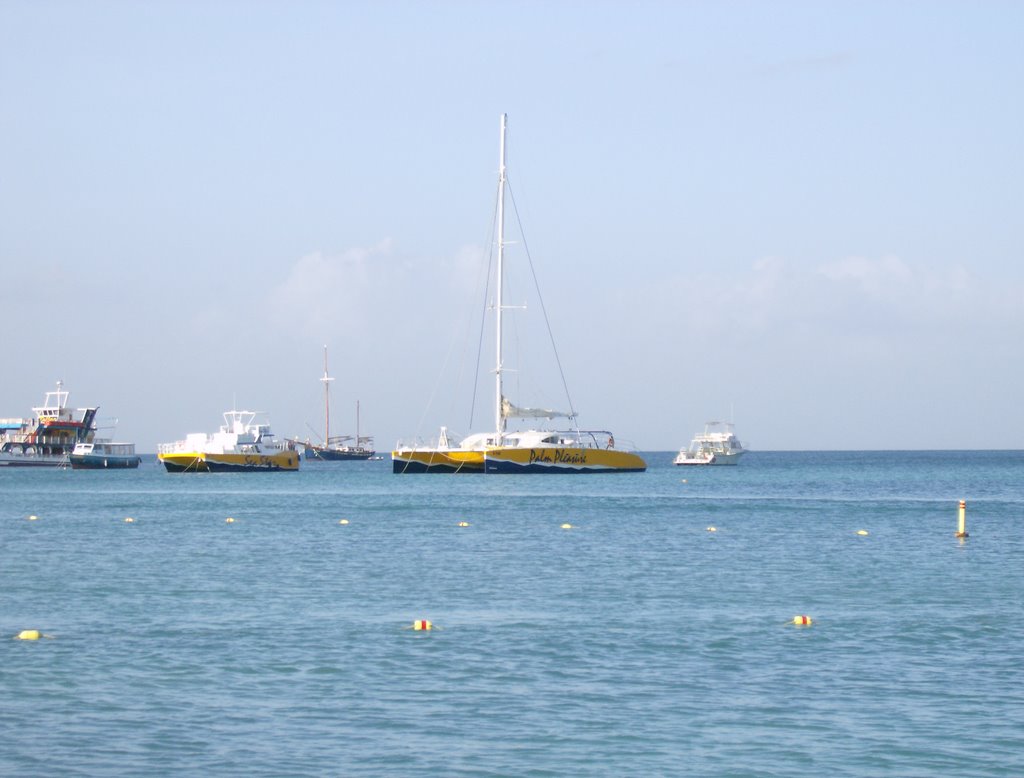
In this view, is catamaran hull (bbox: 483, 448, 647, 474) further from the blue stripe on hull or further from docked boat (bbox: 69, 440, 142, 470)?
docked boat (bbox: 69, 440, 142, 470)

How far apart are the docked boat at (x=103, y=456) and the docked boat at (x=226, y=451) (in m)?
31.7

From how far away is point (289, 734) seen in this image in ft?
68.5

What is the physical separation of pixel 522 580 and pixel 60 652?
1642 centimetres

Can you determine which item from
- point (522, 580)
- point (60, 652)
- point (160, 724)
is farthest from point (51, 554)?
point (160, 724)

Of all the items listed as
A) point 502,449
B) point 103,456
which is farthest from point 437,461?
point 103,456

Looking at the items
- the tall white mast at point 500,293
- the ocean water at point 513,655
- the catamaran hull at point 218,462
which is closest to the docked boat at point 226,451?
the catamaran hull at point 218,462

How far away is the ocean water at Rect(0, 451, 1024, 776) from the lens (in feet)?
65.6

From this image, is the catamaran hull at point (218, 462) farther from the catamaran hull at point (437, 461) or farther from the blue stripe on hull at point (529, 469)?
the blue stripe on hull at point (529, 469)

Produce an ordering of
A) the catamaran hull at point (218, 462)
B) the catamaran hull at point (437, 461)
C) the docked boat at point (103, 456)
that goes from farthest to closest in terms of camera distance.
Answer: the docked boat at point (103, 456)
the catamaran hull at point (218, 462)
the catamaran hull at point (437, 461)

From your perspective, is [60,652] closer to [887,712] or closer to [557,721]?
[557,721]

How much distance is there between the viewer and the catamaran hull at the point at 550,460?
4968 inches

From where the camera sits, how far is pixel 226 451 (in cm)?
15488

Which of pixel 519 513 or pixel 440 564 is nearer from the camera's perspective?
pixel 440 564

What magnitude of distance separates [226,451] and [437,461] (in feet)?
114
